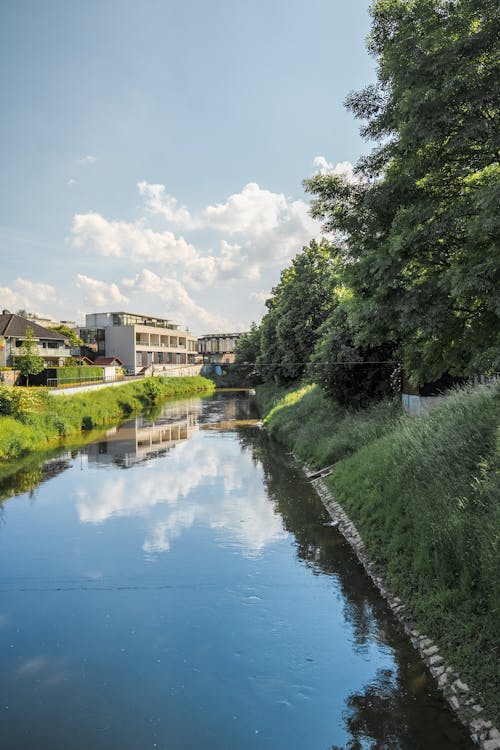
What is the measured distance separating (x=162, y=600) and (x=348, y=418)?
47.7 feet

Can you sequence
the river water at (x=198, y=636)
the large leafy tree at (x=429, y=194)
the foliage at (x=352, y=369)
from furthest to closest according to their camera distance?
1. the foliage at (x=352, y=369)
2. the large leafy tree at (x=429, y=194)
3. the river water at (x=198, y=636)

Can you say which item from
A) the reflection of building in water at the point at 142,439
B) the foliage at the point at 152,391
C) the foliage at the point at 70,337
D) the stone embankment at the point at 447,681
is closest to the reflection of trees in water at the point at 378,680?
the stone embankment at the point at 447,681

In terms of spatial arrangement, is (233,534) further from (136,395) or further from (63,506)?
(136,395)

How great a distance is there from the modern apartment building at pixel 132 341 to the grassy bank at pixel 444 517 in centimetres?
7129

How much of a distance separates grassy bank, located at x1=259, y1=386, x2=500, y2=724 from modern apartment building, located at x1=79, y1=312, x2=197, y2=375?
71.3m

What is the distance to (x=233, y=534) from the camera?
15258 millimetres

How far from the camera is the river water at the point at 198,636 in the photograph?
7.28 meters

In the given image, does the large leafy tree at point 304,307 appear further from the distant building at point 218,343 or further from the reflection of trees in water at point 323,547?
the distant building at point 218,343

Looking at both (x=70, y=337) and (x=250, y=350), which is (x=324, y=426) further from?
(x=70, y=337)

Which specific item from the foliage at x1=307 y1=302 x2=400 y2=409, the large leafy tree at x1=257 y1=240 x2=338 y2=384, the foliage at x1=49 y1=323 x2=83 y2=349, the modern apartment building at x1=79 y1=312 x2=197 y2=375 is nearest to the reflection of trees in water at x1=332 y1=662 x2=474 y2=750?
the foliage at x1=307 y1=302 x2=400 y2=409

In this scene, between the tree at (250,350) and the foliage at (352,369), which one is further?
the tree at (250,350)

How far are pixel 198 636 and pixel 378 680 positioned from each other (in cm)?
348

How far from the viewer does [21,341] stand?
5534 centimetres

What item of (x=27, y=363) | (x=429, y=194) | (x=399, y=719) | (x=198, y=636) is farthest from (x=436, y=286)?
(x=27, y=363)
